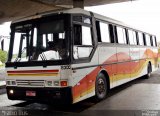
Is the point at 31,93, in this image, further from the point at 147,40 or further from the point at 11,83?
the point at 147,40

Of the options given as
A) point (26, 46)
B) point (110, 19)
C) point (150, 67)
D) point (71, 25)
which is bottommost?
point (150, 67)

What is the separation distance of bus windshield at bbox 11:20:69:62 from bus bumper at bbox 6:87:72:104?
0.88 meters

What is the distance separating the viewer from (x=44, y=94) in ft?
23.7

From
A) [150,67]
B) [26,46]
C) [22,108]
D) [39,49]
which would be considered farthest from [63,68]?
[150,67]

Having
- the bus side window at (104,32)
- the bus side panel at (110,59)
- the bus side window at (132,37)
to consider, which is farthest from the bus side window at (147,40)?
the bus side window at (104,32)

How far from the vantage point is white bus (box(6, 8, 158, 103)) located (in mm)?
7047

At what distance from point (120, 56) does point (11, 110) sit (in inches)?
198

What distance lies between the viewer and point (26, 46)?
25.1ft

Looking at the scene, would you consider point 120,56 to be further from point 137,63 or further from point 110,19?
point 137,63

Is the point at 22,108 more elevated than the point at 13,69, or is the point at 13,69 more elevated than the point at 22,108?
the point at 13,69

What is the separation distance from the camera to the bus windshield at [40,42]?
720 centimetres

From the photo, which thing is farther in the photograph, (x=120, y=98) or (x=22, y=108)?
(x=120, y=98)

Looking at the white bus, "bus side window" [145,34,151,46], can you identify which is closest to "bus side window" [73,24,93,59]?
the white bus

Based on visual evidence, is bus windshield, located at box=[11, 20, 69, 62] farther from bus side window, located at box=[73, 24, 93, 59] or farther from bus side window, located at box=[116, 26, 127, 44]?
bus side window, located at box=[116, 26, 127, 44]
